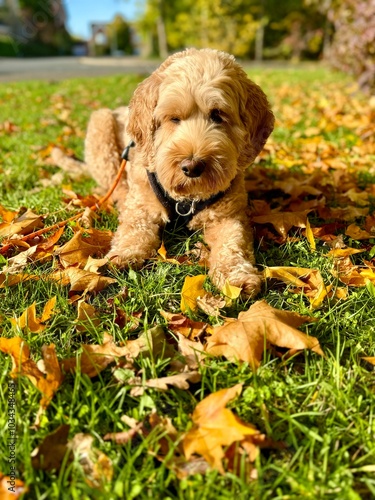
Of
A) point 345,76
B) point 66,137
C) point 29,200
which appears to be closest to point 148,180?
point 29,200

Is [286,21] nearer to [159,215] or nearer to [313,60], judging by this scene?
[313,60]

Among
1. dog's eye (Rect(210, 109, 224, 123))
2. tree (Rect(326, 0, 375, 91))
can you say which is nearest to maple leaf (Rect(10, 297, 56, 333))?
dog's eye (Rect(210, 109, 224, 123))

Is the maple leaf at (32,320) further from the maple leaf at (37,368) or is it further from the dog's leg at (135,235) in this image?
the dog's leg at (135,235)

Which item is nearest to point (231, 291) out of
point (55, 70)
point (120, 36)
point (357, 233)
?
point (357, 233)

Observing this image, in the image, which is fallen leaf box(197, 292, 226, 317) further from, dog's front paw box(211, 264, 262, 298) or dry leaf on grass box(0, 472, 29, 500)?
dry leaf on grass box(0, 472, 29, 500)

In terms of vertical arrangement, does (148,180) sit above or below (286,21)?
below

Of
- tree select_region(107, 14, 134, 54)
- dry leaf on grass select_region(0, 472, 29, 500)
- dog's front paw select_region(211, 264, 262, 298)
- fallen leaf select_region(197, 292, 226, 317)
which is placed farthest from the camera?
tree select_region(107, 14, 134, 54)

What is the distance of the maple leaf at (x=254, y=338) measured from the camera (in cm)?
214

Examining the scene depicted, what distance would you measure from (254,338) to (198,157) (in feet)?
4.49

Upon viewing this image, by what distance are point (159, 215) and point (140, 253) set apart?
455 mm

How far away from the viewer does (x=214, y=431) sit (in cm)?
180

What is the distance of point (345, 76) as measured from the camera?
16.3m

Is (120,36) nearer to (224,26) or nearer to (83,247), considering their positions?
(224,26)

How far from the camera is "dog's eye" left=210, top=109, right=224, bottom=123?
3170 mm
